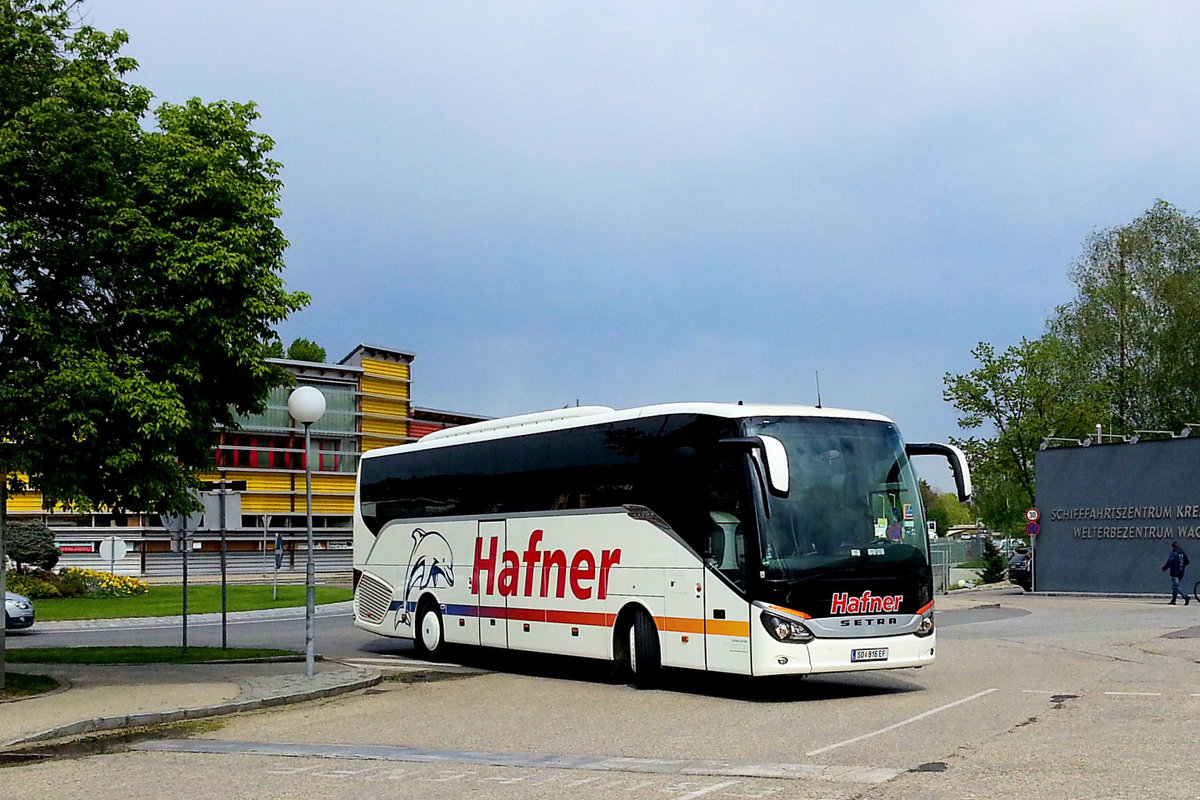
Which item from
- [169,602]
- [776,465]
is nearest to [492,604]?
[776,465]

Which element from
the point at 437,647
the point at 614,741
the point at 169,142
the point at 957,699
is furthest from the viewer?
the point at 437,647

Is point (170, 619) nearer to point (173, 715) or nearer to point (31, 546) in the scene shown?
point (31, 546)

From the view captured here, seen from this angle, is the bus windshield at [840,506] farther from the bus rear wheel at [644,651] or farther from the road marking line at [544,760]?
the road marking line at [544,760]

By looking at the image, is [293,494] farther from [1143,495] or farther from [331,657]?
[331,657]

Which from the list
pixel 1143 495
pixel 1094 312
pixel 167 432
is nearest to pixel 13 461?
pixel 167 432

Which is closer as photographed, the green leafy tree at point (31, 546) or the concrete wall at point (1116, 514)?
the concrete wall at point (1116, 514)

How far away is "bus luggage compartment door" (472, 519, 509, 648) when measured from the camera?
65.1ft

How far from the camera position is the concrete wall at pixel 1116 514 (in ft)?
138

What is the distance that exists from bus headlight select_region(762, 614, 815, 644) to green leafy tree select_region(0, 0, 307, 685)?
7162mm

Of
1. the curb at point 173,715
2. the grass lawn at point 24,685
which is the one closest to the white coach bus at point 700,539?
the curb at point 173,715

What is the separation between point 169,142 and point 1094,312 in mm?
54514

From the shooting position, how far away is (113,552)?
4269 centimetres

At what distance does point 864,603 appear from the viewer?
1513 centimetres

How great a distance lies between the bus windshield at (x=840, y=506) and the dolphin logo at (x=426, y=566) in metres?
7.37
